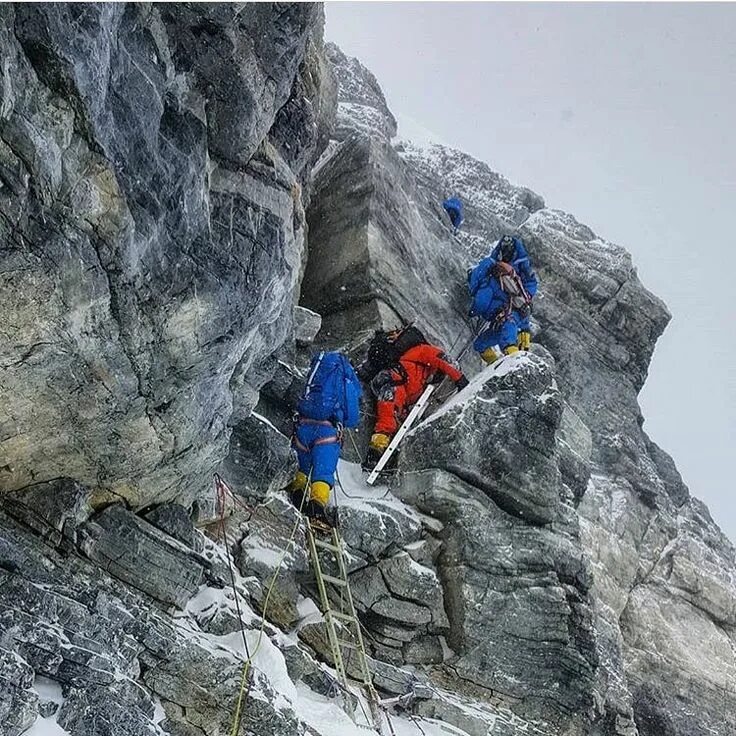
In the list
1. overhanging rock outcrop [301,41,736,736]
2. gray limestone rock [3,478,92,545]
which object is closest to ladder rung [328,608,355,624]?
overhanging rock outcrop [301,41,736,736]

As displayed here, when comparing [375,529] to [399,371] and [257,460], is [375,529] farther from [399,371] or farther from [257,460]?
[399,371]

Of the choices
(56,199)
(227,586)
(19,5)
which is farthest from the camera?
(227,586)

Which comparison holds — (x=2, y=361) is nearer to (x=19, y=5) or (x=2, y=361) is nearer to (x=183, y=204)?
(x=183, y=204)

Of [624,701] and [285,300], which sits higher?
[285,300]

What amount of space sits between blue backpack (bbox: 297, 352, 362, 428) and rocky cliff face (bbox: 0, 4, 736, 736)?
0.89m

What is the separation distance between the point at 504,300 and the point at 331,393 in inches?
278

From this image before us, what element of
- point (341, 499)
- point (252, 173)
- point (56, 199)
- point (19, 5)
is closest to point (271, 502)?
point (341, 499)

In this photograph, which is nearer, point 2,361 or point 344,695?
point 2,361

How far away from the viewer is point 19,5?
4676 mm

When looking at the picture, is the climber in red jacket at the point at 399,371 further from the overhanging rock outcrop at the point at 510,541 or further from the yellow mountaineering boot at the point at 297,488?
the yellow mountaineering boot at the point at 297,488

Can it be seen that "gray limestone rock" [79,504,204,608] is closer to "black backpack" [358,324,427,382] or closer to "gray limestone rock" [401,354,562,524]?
"gray limestone rock" [401,354,562,524]

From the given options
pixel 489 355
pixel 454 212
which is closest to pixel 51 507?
pixel 489 355

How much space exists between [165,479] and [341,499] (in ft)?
13.5

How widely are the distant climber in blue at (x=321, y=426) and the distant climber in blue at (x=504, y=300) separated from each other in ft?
19.9
